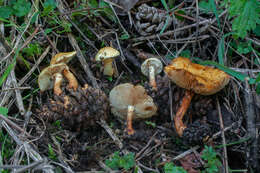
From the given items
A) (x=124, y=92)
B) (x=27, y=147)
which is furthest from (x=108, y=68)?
(x=27, y=147)

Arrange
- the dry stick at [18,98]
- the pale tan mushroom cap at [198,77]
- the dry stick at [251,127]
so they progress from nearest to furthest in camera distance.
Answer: the dry stick at [251,127] → the pale tan mushroom cap at [198,77] → the dry stick at [18,98]

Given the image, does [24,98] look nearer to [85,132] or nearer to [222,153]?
[85,132]

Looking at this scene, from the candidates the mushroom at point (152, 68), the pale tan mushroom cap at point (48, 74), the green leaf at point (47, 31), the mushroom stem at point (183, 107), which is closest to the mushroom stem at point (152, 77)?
the mushroom at point (152, 68)

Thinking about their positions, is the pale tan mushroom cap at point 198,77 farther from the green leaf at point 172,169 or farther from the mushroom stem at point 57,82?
the mushroom stem at point 57,82

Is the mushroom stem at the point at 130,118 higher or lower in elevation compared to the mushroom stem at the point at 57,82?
lower

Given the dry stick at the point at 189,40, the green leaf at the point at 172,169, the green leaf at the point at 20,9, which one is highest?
the green leaf at the point at 20,9

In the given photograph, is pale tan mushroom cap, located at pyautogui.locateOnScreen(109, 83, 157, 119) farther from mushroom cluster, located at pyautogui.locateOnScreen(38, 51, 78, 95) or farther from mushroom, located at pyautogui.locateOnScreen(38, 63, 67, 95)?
mushroom, located at pyautogui.locateOnScreen(38, 63, 67, 95)

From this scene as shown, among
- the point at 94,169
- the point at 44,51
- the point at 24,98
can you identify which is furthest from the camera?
the point at 44,51

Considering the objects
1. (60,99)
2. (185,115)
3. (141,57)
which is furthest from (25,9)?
(185,115)
